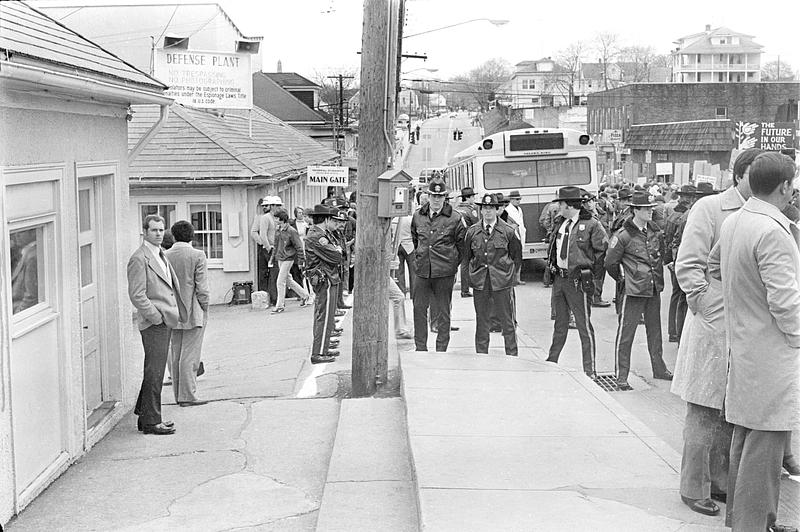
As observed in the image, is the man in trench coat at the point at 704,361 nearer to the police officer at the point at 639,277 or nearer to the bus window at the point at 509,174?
the police officer at the point at 639,277

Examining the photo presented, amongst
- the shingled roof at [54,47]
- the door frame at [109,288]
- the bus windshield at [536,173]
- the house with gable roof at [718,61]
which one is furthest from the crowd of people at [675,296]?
the house with gable roof at [718,61]

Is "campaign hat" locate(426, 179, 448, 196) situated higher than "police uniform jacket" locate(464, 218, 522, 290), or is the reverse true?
"campaign hat" locate(426, 179, 448, 196)

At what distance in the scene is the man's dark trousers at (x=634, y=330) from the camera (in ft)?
33.2

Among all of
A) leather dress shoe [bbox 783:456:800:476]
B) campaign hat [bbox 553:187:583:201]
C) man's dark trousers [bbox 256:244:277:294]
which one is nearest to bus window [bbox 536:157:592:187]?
man's dark trousers [bbox 256:244:277:294]

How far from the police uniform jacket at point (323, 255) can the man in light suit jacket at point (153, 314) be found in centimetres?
302

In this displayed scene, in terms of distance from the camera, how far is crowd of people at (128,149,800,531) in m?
4.49

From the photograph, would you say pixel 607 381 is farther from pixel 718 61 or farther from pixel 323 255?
pixel 718 61

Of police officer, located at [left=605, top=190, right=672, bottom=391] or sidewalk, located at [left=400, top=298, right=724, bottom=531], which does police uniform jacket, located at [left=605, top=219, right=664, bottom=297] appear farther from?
sidewalk, located at [left=400, top=298, right=724, bottom=531]

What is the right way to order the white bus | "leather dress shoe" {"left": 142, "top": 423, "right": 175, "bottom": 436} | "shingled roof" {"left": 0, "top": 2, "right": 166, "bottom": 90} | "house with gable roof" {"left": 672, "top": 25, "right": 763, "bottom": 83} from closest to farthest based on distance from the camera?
"shingled roof" {"left": 0, "top": 2, "right": 166, "bottom": 90} → "leather dress shoe" {"left": 142, "top": 423, "right": 175, "bottom": 436} → the white bus → "house with gable roof" {"left": 672, "top": 25, "right": 763, "bottom": 83}

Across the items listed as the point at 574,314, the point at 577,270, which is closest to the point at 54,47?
the point at 577,270

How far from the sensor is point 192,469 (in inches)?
274

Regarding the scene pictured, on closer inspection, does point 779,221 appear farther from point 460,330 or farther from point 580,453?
point 460,330

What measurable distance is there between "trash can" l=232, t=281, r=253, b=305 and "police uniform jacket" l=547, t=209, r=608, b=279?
9537 millimetres

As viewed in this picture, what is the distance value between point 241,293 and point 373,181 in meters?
10.8
